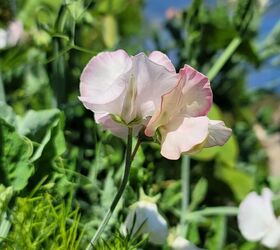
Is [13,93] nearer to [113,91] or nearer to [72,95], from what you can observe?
[72,95]

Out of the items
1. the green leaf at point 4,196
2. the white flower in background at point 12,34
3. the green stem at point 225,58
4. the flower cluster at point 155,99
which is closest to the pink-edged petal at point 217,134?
the flower cluster at point 155,99

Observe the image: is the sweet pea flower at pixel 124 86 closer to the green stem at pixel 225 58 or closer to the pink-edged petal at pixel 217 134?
the pink-edged petal at pixel 217 134

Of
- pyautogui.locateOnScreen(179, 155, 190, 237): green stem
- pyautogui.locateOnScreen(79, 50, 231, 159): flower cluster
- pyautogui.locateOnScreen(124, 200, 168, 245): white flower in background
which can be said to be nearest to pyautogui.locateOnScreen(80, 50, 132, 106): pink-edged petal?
pyautogui.locateOnScreen(79, 50, 231, 159): flower cluster

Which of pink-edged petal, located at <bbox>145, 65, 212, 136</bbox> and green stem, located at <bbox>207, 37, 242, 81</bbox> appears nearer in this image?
pink-edged petal, located at <bbox>145, 65, 212, 136</bbox>

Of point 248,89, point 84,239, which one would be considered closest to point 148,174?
point 84,239

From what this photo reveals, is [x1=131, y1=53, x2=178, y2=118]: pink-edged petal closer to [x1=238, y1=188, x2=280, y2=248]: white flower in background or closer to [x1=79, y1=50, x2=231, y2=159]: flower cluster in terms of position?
[x1=79, y1=50, x2=231, y2=159]: flower cluster

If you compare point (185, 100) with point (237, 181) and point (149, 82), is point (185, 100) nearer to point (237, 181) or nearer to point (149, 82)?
point (149, 82)
